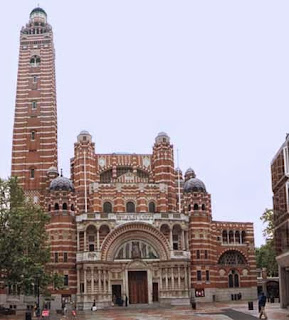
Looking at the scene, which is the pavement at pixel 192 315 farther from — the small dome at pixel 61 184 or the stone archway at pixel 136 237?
the small dome at pixel 61 184

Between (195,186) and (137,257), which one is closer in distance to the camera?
(137,257)

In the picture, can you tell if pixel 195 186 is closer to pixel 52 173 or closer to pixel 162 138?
pixel 162 138

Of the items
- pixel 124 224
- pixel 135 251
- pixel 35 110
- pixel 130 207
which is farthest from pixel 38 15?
pixel 135 251

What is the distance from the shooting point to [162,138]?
81.7 meters

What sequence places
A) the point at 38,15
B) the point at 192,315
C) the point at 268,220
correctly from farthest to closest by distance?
the point at 38,15
the point at 268,220
the point at 192,315

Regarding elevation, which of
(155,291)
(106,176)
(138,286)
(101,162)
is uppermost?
(101,162)

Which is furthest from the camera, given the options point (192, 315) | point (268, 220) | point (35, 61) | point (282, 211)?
point (35, 61)

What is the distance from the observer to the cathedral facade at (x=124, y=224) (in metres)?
72.5

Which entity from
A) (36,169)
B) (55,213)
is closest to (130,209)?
(55,213)

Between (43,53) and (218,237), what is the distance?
39.0 meters

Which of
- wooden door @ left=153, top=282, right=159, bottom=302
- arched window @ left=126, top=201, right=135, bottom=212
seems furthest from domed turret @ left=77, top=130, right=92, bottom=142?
wooden door @ left=153, top=282, right=159, bottom=302

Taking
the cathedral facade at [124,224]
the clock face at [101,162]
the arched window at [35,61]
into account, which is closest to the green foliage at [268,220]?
the cathedral facade at [124,224]

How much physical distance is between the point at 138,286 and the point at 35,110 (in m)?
32.0

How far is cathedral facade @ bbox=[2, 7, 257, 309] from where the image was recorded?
72.5 metres
